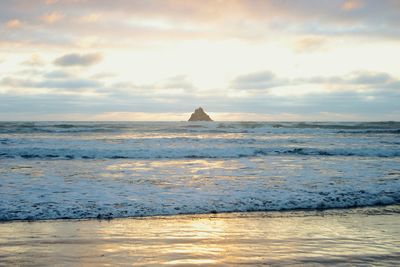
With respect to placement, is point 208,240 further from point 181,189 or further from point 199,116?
point 199,116

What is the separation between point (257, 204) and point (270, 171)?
5.57 m

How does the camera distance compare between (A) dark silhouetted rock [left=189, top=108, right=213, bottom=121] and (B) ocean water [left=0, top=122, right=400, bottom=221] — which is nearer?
(B) ocean water [left=0, top=122, right=400, bottom=221]

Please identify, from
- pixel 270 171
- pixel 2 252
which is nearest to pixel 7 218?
pixel 2 252

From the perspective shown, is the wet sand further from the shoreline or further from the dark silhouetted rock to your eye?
the dark silhouetted rock

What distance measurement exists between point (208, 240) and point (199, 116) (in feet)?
437

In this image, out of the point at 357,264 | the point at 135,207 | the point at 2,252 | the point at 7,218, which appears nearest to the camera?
the point at 357,264

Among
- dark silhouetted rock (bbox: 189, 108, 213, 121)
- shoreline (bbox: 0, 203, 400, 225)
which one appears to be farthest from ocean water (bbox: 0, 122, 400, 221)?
dark silhouetted rock (bbox: 189, 108, 213, 121)

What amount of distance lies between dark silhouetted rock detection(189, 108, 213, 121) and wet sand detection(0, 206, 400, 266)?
429ft

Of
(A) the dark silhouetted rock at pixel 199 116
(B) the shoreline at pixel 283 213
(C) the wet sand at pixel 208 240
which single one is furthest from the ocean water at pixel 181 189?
(A) the dark silhouetted rock at pixel 199 116

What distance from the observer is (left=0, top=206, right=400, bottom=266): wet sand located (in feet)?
16.4

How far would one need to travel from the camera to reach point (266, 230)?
6.58 m

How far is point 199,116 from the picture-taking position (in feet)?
455

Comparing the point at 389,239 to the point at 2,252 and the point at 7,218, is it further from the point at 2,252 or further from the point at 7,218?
the point at 7,218

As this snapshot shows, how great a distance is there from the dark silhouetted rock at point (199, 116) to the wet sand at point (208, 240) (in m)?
131
